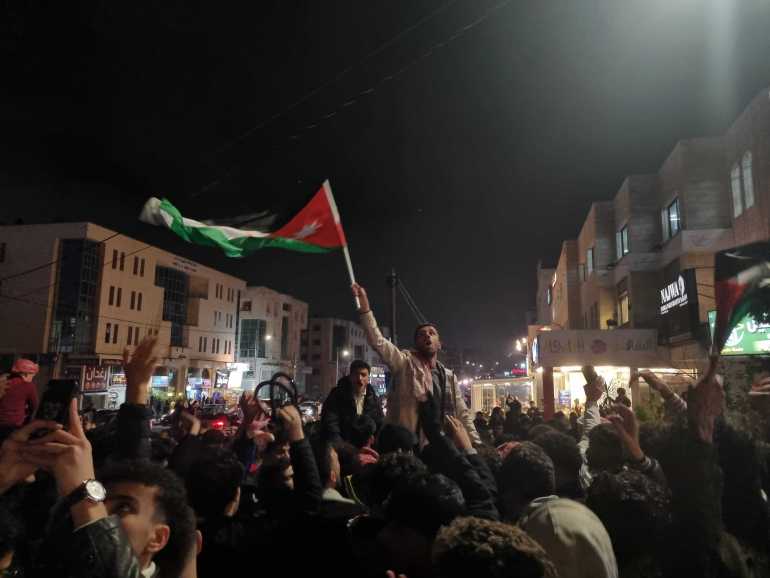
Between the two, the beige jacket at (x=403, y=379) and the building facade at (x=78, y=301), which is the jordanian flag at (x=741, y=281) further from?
the building facade at (x=78, y=301)

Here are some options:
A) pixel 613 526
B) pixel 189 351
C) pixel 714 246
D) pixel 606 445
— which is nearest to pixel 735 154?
pixel 714 246

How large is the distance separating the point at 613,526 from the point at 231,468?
2.12 m

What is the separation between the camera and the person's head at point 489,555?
169 cm

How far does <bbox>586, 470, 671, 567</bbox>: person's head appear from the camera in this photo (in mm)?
2947

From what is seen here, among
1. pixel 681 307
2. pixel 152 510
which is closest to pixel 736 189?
pixel 681 307

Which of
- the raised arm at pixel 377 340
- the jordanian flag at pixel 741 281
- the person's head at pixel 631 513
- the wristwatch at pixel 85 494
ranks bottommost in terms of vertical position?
the person's head at pixel 631 513

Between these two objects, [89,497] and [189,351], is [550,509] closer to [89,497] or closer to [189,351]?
[89,497]

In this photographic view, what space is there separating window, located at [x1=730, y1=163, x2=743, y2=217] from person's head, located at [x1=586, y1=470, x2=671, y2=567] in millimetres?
20008

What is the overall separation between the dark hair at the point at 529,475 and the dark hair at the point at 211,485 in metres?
1.62

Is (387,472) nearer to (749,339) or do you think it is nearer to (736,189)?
(749,339)

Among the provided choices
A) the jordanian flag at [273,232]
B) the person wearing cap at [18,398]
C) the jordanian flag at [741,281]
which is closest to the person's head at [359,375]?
the jordanian flag at [273,232]

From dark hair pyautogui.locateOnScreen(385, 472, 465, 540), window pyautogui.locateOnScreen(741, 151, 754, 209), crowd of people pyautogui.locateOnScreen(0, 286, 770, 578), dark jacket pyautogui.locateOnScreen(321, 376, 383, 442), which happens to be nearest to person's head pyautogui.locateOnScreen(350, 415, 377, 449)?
dark jacket pyautogui.locateOnScreen(321, 376, 383, 442)

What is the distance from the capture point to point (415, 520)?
93.2 inches

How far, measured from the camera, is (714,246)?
20.5 m
